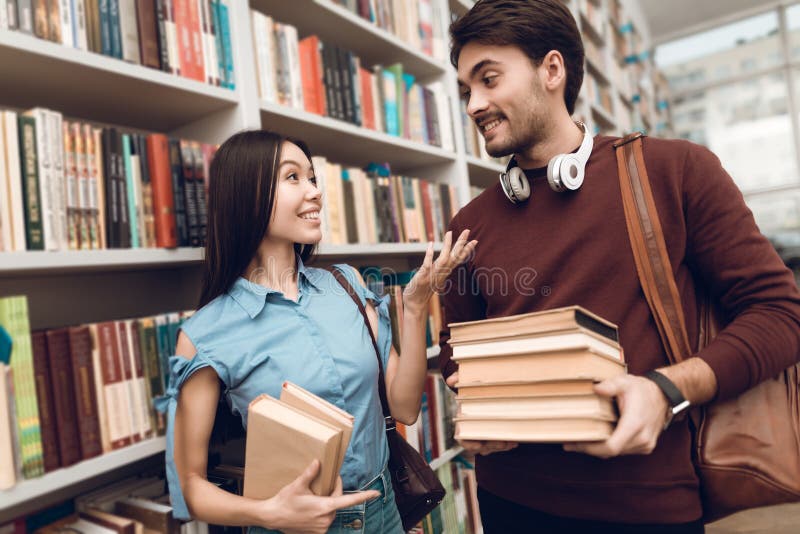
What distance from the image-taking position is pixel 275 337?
1052 mm

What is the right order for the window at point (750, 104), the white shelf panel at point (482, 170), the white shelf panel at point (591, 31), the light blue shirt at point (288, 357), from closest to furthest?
the light blue shirt at point (288, 357), the white shelf panel at point (482, 170), the white shelf panel at point (591, 31), the window at point (750, 104)

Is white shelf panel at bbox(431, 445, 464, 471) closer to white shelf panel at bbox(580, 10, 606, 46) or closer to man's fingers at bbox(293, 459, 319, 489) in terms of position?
man's fingers at bbox(293, 459, 319, 489)

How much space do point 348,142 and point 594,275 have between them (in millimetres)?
1149

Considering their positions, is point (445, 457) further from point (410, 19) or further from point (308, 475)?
point (410, 19)

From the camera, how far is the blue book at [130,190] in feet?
3.52

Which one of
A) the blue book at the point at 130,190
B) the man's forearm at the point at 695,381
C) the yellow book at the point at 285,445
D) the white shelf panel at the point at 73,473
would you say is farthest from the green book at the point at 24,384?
the man's forearm at the point at 695,381

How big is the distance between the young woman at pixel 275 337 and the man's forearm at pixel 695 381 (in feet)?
1.45

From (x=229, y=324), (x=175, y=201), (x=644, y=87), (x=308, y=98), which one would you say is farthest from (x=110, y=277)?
(x=644, y=87)

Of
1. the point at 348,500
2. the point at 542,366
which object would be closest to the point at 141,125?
the point at 348,500

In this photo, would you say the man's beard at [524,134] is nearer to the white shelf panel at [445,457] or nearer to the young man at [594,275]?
the young man at [594,275]

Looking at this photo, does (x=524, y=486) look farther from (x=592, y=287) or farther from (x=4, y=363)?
(x=4, y=363)

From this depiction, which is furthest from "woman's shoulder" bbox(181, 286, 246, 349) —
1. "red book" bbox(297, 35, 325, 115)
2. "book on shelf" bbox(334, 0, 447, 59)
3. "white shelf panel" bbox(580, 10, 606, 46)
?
"white shelf panel" bbox(580, 10, 606, 46)

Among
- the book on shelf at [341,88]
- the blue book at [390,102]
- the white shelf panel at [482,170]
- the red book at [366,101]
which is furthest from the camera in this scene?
the white shelf panel at [482,170]

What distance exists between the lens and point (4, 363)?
82cm
